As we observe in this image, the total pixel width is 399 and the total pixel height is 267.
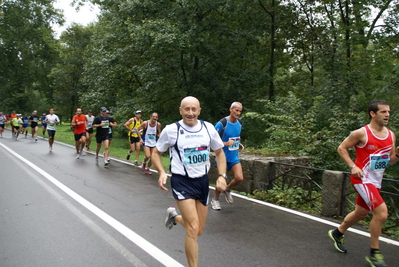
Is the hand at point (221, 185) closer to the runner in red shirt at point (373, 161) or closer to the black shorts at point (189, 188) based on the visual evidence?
the black shorts at point (189, 188)

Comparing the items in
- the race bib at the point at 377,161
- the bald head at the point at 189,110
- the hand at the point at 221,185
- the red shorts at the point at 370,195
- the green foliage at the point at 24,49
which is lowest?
the red shorts at the point at 370,195

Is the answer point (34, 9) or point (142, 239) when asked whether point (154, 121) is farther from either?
point (34, 9)

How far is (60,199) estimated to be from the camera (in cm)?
687

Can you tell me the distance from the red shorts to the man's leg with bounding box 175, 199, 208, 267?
1.90 meters

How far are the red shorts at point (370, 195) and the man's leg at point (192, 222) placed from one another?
1.90 m

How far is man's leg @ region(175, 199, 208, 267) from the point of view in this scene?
342 cm

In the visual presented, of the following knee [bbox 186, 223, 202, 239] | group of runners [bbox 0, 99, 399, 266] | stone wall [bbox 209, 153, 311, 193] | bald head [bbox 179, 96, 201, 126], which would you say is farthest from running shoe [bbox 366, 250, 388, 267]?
stone wall [bbox 209, 153, 311, 193]

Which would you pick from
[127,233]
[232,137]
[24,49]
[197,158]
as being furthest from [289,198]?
[24,49]

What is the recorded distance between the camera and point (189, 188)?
3734mm

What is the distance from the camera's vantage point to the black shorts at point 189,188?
3.71 metres

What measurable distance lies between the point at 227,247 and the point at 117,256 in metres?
1.38

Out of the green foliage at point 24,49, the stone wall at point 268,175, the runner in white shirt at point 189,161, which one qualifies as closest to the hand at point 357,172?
the runner in white shirt at point 189,161

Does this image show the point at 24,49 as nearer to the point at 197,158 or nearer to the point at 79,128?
the point at 79,128

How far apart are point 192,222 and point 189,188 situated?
1.21 feet
